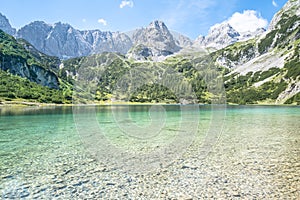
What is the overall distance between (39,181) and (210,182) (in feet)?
34.9

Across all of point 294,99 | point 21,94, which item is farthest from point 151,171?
point 294,99

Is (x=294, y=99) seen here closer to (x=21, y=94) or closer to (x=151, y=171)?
(x=21, y=94)

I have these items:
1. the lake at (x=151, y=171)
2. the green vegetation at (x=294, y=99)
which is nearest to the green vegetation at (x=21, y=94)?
the lake at (x=151, y=171)

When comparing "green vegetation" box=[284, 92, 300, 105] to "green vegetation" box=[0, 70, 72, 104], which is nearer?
"green vegetation" box=[0, 70, 72, 104]

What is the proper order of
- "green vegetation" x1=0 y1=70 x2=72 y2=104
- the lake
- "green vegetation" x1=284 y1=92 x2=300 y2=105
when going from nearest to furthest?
the lake
"green vegetation" x1=0 y1=70 x2=72 y2=104
"green vegetation" x1=284 y1=92 x2=300 y2=105

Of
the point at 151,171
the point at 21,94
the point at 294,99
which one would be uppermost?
the point at 21,94

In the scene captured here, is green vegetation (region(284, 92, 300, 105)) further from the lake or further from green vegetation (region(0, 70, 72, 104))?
the lake

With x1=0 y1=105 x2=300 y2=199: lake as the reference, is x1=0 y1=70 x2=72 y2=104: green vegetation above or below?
above

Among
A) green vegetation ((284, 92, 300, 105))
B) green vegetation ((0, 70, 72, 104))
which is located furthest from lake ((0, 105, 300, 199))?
green vegetation ((284, 92, 300, 105))

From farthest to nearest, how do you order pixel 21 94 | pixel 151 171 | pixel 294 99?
pixel 294 99 < pixel 21 94 < pixel 151 171

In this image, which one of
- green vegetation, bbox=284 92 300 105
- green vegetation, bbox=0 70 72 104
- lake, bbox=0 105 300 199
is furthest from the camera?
green vegetation, bbox=284 92 300 105

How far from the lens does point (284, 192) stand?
13.6 m

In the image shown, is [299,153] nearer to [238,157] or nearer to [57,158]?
[238,157]

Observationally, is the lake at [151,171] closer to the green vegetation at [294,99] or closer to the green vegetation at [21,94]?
the green vegetation at [21,94]
